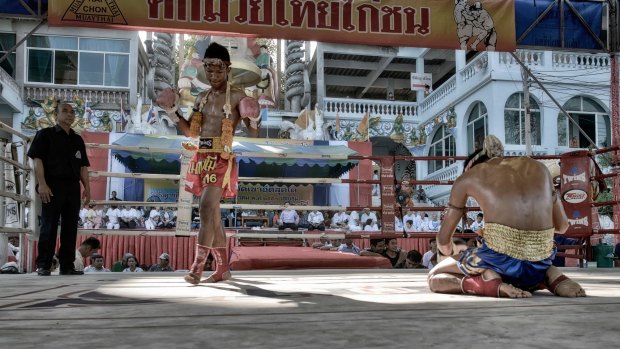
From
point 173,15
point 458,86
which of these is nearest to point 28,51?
point 458,86

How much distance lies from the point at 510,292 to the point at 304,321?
1252 mm

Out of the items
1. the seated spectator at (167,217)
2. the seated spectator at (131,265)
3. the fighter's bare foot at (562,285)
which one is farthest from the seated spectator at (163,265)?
the fighter's bare foot at (562,285)

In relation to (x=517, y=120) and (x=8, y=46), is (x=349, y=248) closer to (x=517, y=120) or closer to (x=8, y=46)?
(x=517, y=120)

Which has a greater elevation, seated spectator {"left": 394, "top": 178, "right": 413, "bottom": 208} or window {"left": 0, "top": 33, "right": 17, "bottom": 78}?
window {"left": 0, "top": 33, "right": 17, "bottom": 78}

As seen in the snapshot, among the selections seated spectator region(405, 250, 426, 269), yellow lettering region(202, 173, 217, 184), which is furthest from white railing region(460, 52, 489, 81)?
yellow lettering region(202, 173, 217, 184)

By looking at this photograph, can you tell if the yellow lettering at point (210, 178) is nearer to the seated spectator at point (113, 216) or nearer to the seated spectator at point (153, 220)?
the seated spectator at point (153, 220)

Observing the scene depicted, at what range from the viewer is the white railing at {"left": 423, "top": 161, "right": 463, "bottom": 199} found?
20.9 m

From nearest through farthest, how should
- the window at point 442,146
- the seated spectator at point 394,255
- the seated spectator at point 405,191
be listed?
the seated spectator at point 405,191, the seated spectator at point 394,255, the window at point 442,146

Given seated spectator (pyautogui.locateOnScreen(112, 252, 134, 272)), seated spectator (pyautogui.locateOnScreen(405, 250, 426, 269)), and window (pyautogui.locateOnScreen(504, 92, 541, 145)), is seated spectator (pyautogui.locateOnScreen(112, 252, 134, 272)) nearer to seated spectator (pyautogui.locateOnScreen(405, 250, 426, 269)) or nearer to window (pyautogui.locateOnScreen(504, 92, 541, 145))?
seated spectator (pyautogui.locateOnScreen(405, 250, 426, 269))

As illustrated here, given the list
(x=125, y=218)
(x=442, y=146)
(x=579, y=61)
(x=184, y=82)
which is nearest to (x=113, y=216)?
(x=125, y=218)

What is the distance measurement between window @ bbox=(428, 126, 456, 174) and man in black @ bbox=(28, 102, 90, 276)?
62.0 ft

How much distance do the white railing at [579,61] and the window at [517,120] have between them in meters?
1.54

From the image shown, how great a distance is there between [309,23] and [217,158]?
8.45 ft

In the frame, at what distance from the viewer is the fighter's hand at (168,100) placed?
397 centimetres
